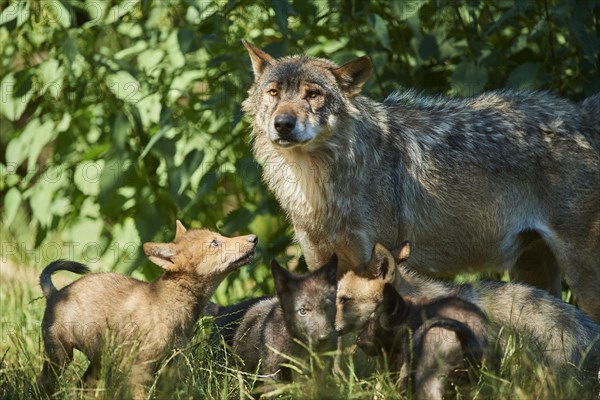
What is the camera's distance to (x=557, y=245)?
7234 mm

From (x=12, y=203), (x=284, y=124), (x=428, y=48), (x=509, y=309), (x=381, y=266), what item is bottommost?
(x=12, y=203)

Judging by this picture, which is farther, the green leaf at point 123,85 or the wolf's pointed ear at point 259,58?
the green leaf at point 123,85

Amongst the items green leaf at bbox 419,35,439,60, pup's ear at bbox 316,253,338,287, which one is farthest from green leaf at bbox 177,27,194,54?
pup's ear at bbox 316,253,338,287

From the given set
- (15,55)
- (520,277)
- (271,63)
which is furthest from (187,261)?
(15,55)

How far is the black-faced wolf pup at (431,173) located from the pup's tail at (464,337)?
1.60 metres

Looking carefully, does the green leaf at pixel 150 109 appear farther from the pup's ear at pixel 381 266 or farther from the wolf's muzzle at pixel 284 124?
the pup's ear at pixel 381 266

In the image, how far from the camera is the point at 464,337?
17.2ft

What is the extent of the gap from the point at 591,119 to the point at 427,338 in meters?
2.97

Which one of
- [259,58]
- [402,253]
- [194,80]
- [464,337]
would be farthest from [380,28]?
[464,337]

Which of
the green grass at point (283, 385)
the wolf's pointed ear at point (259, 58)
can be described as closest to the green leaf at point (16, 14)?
the wolf's pointed ear at point (259, 58)

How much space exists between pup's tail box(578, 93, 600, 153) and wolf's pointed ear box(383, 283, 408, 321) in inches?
104

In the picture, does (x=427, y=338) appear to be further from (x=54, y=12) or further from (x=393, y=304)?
(x=54, y=12)

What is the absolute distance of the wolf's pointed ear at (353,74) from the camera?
690 cm

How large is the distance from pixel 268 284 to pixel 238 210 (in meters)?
0.80
